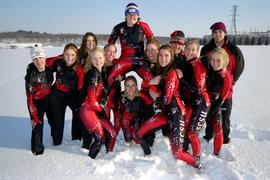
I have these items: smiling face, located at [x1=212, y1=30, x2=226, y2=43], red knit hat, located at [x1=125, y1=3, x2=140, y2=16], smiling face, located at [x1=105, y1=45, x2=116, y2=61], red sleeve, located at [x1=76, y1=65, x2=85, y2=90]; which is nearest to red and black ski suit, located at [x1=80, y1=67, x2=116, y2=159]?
red sleeve, located at [x1=76, y1=65, x2=85, y2=90]

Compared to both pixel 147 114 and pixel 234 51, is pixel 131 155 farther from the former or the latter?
pixel 234 51

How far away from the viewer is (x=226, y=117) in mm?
4418

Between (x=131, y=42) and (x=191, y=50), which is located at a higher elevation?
(x=131, y=42)

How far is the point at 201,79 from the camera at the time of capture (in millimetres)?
3840

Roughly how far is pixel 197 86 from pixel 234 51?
3.82 feet

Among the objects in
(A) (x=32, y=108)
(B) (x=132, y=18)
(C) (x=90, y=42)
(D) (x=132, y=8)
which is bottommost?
(A) (x=32, y=108)

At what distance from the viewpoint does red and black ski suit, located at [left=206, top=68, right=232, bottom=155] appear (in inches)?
155

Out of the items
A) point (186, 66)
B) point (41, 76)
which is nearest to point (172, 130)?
point (186, 66)

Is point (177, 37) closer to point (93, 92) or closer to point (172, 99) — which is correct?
point (172, 99)

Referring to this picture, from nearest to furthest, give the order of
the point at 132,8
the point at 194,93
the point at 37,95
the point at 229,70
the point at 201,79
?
the point at 201,79, the point at 194,93, the point at 37,95, the point at 229,70, the point at 132,8

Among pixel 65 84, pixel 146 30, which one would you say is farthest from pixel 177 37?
pixel 65 84

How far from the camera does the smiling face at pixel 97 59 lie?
410cm

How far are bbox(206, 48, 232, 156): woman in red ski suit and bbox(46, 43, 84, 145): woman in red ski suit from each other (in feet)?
6.16

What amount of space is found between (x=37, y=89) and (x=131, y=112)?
4.72 ft
